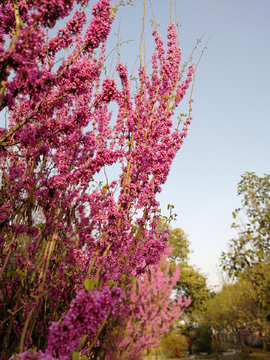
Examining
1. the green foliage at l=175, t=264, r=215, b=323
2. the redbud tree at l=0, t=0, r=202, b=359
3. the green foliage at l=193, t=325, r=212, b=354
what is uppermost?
the redbud tree at l=0, t=0, r=202, b=359

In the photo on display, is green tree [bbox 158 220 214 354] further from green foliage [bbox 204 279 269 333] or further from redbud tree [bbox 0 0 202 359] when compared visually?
redbud tree [bbox 0 0 202 359]

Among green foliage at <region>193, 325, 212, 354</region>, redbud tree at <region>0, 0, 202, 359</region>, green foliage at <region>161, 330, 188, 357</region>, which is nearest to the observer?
redbud tree at <region>0, 0, 202, 359</region>

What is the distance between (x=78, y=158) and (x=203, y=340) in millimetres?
27864

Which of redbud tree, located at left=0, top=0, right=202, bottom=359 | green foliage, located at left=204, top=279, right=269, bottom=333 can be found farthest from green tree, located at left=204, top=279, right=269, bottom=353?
redbud tree, located at left=0, top=0, right=202, bottom=359

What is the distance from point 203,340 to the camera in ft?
85.3

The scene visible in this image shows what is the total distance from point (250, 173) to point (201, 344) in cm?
2299

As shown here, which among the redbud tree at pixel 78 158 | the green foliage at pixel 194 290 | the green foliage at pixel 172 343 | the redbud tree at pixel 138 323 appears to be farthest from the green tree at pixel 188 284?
the redbud tree at pixel 78 158

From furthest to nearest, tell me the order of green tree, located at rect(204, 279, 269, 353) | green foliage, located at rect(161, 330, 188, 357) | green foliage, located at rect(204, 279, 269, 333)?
green foliage, located at rect(161, 330, 188, 357) < green tree, located at rect(204, 279, 269, 353) < green foliage, located at rect(204, 279, 269, 333)

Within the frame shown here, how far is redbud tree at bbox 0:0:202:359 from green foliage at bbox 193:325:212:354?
2602cm

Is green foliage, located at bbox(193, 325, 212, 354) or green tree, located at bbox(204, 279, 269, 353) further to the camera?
green foliage, located at bbox(193, 325, 212, 354)

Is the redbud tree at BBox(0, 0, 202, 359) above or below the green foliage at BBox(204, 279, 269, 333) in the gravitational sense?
above

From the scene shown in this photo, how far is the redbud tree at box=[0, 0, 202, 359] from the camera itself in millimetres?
1888

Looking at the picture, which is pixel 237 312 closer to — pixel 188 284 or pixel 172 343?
pixel 172 343

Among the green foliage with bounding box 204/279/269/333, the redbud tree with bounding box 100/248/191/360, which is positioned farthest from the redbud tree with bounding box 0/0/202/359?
the green foliage with bounding box 204/279/269/333
